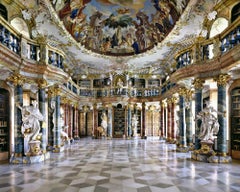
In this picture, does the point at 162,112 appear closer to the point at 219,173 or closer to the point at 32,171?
the point at 219,173

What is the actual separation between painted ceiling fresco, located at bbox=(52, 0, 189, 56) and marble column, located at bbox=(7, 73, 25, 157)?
555 centimetres

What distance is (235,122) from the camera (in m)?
11.1

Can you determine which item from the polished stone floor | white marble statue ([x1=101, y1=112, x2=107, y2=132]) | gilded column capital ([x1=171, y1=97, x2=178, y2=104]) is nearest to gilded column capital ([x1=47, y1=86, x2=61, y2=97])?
the polished stone floor

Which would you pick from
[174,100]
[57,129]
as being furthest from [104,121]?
[57,129]

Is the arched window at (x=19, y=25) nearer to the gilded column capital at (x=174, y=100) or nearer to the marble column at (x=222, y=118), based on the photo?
the marble column at (x=222, y=118)

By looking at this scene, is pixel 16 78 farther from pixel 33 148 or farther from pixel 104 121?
pixel 104 121

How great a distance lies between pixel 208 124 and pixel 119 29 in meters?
12.8

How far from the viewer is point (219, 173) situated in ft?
25.5

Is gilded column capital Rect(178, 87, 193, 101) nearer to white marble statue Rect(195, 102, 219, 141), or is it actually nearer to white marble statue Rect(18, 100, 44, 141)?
white marble statue Rect(195, 102, 219, 141)

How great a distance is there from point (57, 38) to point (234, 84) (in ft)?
42.2

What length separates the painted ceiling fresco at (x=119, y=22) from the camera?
580 inches

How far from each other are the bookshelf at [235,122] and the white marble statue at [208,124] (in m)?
1.80

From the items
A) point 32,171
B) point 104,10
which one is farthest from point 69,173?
point 104,10

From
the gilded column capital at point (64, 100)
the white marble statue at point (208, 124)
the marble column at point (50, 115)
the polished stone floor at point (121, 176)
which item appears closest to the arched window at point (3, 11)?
the marble column at point (50, 115)
